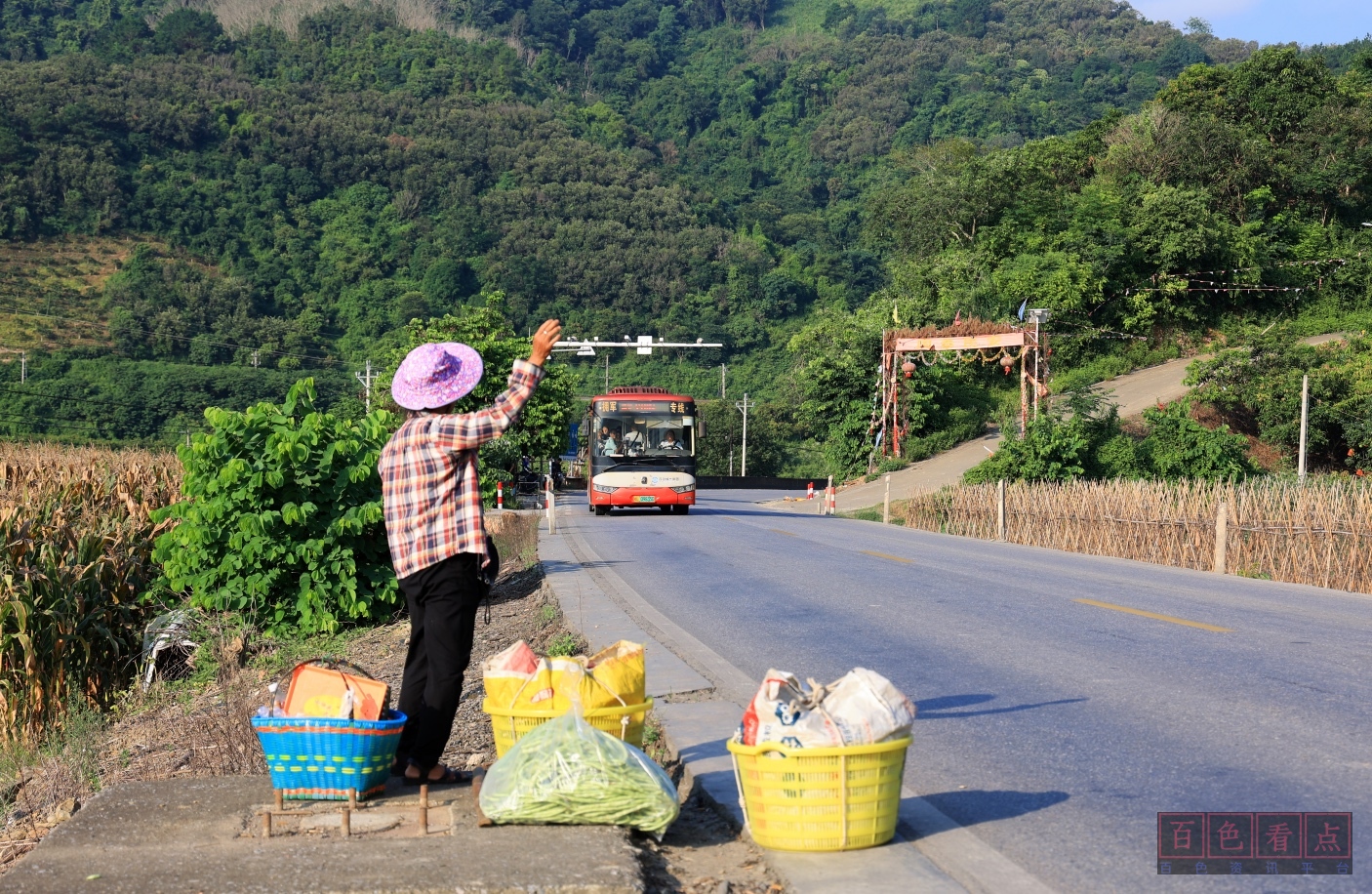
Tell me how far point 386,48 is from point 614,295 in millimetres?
67434

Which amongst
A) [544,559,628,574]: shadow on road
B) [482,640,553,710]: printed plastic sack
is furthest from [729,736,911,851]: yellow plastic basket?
[544,559,628,574]: shadow on road

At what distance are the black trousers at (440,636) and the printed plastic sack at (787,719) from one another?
1672mm

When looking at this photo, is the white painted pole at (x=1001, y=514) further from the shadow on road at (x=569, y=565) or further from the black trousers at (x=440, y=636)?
the black trousers at (x=440, y=636)

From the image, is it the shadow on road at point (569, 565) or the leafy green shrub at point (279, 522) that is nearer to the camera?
the leafy green shrub at point (279, 522)

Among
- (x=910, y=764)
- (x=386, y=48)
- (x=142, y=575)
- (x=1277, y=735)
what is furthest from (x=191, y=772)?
(x=386, y=48)

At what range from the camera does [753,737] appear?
5109 mm

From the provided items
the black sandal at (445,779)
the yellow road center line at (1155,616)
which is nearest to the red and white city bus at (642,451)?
the yellow road center line at (1155,616)

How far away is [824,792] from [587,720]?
1262mm

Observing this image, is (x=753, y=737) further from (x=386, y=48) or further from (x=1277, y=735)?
(x=386, y=48)

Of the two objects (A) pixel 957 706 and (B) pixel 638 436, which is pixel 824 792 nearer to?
(A) pixel 957 706

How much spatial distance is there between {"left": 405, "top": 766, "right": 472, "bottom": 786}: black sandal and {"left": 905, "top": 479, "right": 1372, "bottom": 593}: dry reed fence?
45.3ft

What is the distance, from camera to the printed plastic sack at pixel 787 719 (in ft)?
16.3

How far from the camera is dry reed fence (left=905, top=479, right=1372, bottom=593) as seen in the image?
683 inches

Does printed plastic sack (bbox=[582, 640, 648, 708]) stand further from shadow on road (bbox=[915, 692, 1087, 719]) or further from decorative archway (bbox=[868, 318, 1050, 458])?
decorative archway (bbox=[868, 318, 1050, 458])
